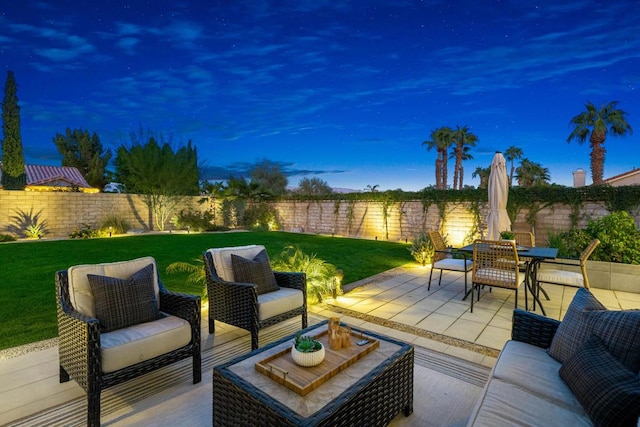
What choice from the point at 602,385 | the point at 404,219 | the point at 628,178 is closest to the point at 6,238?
the point at 404,219

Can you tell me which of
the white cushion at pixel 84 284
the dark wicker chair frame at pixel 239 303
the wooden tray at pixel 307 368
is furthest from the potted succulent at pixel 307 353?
the white cushion at pixel 84 284

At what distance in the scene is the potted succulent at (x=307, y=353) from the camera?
5.60 feet

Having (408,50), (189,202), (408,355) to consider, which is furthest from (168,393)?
(189,202)

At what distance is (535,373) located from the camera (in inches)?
65.6

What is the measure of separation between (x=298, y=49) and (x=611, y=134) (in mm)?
13434

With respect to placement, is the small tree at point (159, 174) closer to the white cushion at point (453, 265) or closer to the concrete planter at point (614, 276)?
the white cushion at point (453, 265)

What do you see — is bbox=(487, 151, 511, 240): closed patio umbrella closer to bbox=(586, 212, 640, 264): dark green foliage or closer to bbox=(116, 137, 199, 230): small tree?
bbox=(586, 212, 640, 264): dark green foliage

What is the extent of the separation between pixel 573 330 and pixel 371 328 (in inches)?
79.7

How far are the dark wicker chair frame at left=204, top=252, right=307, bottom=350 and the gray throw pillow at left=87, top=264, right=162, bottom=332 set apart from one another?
634mm

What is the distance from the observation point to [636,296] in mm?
4555

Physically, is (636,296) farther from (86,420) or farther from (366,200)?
(366,200)

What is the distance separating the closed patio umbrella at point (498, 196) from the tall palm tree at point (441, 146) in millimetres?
15833

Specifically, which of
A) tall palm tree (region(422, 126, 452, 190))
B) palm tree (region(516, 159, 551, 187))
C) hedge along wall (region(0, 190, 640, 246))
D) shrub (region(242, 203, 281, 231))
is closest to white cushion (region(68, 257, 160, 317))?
hedge along wall (region(0, 190, 640, 246))

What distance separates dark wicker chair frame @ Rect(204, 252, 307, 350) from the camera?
2789 mm
